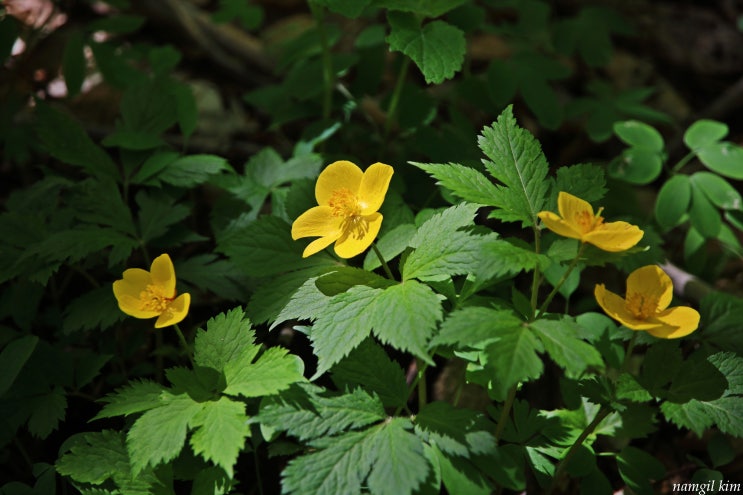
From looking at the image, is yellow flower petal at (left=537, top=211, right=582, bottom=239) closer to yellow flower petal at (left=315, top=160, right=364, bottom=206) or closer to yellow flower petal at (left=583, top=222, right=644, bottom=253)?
yellow flower petal at (left=583, top=222, right=644, bottom=253)

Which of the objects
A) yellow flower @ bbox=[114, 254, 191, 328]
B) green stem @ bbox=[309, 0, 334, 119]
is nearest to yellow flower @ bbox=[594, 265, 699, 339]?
yellow flower @ bbox=[114, 254, 191, 328]

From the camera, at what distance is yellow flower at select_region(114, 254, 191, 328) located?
1646mm

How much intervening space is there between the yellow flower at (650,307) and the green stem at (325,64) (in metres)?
1.47

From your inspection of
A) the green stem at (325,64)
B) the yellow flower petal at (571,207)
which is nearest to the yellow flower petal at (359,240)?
the yellow flower petal at (571,207)

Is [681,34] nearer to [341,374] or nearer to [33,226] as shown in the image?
[341,374]

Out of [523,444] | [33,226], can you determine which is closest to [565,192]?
[523,444]

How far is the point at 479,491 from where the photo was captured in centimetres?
137

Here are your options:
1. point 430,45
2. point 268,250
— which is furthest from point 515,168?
point 268,250

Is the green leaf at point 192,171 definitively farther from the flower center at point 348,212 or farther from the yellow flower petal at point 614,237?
the yellow flower petal at point 614,237

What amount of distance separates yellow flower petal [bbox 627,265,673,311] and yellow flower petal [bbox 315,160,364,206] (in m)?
0.79

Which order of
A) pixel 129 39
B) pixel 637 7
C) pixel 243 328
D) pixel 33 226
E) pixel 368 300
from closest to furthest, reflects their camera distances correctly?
pixel 368 300, pixel 243 328, pixel 33 226, pixel 129 39, pixel 637 7

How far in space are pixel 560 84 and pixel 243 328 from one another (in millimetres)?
2916

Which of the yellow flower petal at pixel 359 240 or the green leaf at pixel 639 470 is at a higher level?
the yellow flower petal at pixel 359 240

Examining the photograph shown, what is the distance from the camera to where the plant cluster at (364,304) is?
1.41m
